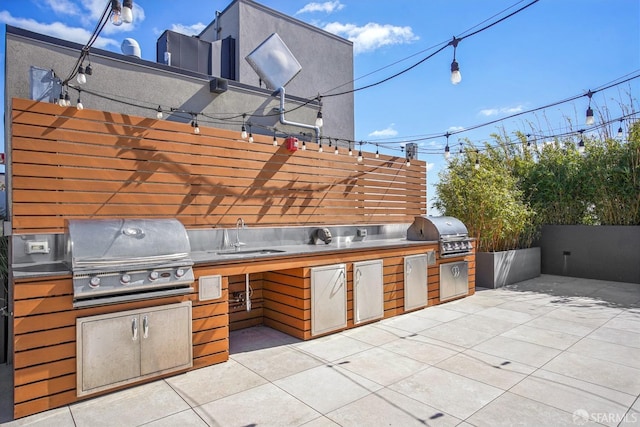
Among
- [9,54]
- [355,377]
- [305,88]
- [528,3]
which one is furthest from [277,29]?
[355,377]

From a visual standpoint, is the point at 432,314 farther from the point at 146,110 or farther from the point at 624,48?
the point at 624,48

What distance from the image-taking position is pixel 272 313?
4086 mm

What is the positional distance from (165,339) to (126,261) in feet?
2.24

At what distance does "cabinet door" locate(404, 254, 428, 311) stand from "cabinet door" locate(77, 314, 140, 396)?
3167mm

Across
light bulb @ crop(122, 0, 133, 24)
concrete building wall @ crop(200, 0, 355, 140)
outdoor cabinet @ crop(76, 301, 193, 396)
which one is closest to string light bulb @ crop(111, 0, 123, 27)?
light bulb @ crop(122, 0, 133, 24)

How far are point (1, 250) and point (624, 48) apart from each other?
27.7ft

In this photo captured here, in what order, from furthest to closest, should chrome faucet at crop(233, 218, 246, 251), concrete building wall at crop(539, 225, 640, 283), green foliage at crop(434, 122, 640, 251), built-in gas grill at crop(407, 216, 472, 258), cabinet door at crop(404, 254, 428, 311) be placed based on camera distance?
concrete building wall at crop(539, 225, 640, 283), green foliage at crop(434, 122, 640, 251), built-in gas grill at crop(407, 216, 472, 258), cabinet door at crop(404, 254, 428, 311), chrome faucet at crop(233, 218, 246, 251)

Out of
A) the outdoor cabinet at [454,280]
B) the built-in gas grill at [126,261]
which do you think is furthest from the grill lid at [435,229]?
the built-in gas grill at [126,261]

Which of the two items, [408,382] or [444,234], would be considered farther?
[444,234]

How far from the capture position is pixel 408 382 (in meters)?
2.65

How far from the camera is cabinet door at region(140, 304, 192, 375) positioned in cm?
264

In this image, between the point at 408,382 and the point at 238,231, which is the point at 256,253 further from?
the point at 408,382

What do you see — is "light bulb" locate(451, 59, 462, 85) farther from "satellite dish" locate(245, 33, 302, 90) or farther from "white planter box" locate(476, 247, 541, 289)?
"white planter box" locate(476, 247, 541, 289)
